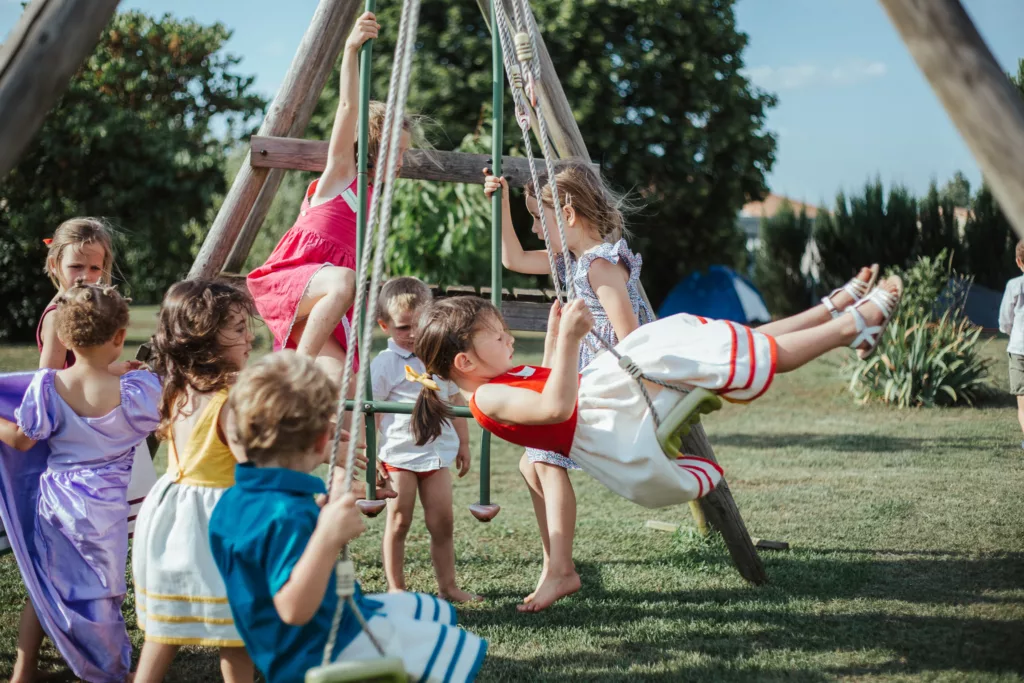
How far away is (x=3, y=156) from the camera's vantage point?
2.44m

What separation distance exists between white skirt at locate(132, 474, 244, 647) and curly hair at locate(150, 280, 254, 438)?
10.2 inches

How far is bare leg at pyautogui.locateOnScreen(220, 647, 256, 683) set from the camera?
8.39ft

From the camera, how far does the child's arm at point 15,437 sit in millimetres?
3127

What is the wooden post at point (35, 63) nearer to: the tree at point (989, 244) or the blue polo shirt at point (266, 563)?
the blue polo shirt at point (266, 563)

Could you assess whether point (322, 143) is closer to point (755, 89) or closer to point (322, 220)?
point (322, 220)

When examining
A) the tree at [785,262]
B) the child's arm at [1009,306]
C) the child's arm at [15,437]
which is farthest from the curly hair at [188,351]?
the tree at [785,262]

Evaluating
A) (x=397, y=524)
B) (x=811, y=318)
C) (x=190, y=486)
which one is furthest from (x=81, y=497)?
(x=811, y=318)

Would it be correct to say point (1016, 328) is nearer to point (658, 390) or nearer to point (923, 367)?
point (923, 367)

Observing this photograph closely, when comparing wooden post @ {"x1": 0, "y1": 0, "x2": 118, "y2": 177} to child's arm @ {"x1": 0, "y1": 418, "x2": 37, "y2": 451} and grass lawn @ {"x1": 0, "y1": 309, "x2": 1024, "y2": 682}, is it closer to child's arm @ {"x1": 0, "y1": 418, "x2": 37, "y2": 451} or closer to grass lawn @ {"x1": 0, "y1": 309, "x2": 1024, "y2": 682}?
child's arm @ {"x1": 0, "y1": 418, "x2": 37, "y2": 451}

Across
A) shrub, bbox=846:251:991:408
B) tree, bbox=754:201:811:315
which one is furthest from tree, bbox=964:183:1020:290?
shrub, bbox=846:251:991:408

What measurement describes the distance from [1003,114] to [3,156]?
2604 mm

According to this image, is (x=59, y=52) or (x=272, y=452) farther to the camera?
(x=59, y=52)

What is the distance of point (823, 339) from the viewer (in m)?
2.64

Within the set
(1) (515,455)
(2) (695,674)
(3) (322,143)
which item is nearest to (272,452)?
(2) (695,674)
